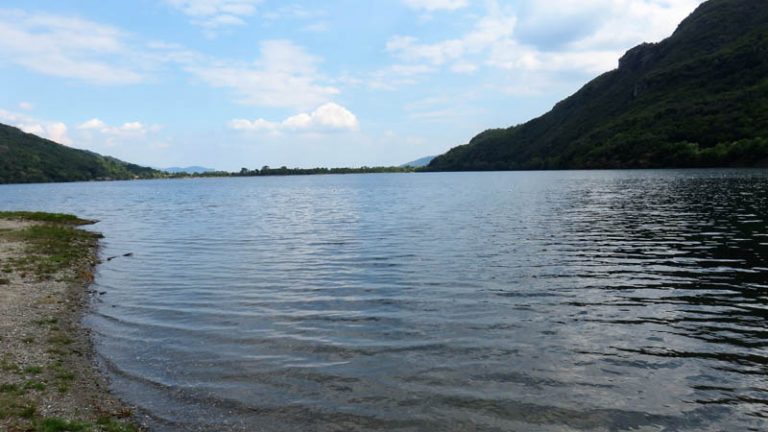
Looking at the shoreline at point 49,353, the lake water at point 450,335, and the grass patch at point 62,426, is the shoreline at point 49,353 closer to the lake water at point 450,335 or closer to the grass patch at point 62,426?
the grass patch at point 62,426

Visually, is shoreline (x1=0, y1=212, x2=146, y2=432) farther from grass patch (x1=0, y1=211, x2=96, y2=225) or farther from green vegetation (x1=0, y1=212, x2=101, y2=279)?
grass patch (x1=0, y1=211, x2=96, y2=225)

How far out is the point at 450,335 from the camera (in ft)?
63.1

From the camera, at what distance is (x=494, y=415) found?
13.0 metres

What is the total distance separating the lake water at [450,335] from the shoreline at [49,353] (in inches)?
30.6

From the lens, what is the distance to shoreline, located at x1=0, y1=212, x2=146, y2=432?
41.2 feet

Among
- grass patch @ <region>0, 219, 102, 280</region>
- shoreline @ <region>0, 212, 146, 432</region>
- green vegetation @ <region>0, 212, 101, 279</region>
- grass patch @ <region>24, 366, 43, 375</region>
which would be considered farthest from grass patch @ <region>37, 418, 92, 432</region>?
green vegetation @ <region>0, 212, 101, 279</region>

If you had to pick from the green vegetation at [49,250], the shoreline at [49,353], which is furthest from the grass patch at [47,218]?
the shoreline at [49,353]

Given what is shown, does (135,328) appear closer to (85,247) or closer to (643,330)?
(643,330)

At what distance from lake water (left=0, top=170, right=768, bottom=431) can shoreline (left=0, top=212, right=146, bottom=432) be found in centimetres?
78

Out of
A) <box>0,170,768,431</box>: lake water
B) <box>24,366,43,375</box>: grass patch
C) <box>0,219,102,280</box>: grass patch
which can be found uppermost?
<box>0,219,102,280</box>: grass patch

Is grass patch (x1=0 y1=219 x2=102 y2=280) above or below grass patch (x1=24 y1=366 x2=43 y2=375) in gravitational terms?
above

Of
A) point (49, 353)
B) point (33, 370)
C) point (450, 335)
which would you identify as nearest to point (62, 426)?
point (33, 370)

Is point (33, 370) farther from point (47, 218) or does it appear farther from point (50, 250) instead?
point (47, 218)

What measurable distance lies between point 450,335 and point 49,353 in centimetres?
1437
